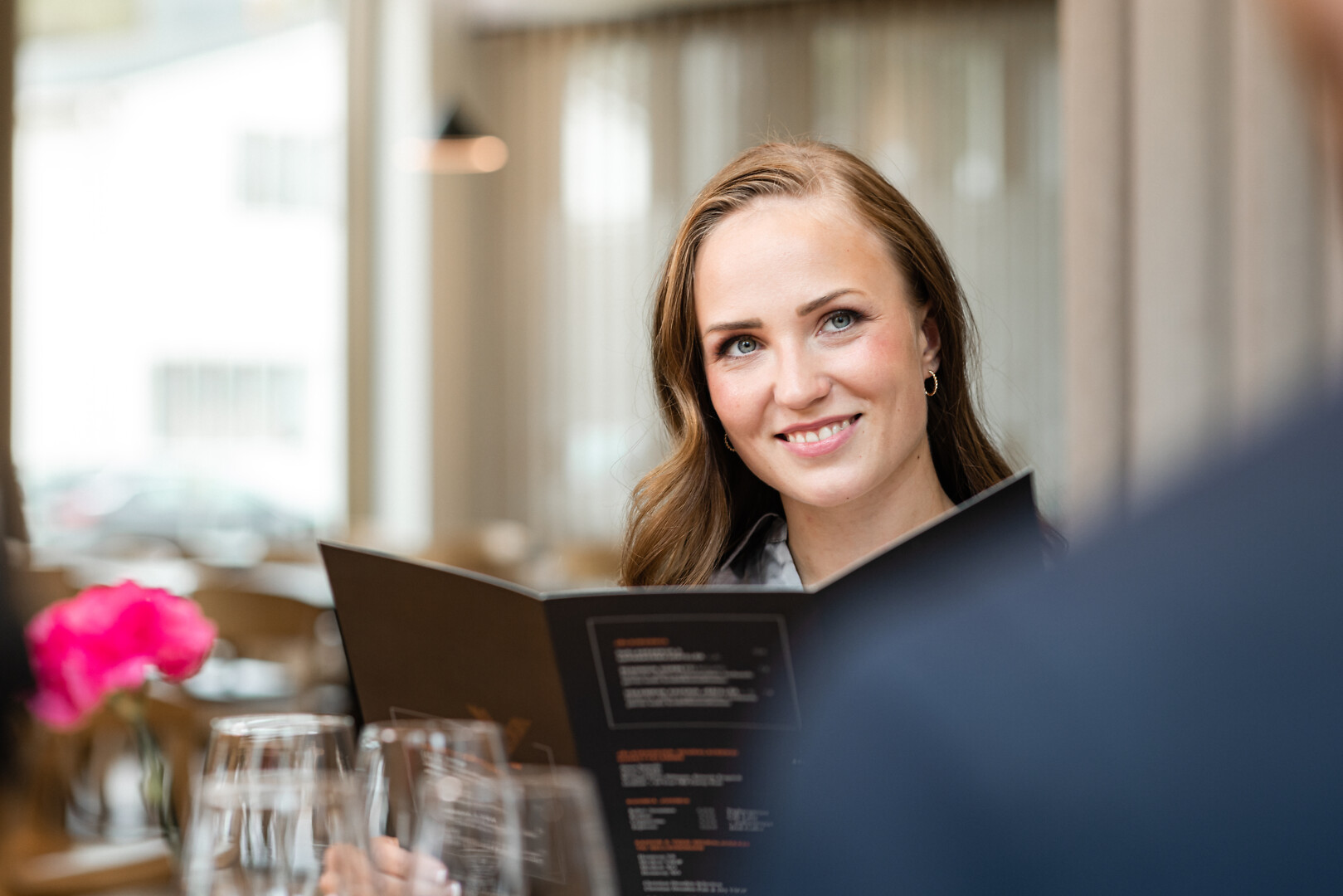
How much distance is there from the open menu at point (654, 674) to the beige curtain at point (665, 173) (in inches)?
201

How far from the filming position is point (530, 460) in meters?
6.78

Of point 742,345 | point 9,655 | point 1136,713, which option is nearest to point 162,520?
point 742,345

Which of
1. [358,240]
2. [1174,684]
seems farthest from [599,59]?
[1174,684]

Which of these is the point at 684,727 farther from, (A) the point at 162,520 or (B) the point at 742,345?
(A) the point at 162,520

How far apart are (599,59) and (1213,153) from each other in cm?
538

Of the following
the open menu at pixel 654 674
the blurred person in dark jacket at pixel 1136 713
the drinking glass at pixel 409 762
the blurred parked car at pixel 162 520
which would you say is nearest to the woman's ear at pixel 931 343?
the open menu at pixel 654 674

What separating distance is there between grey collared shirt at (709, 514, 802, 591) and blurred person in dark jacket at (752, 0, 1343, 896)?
988 millimetres

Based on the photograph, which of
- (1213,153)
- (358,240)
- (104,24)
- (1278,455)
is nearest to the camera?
(1278,455)

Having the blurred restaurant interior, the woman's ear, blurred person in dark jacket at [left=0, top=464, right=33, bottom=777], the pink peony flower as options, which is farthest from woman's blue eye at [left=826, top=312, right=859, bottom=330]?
the blurred restaurant interior

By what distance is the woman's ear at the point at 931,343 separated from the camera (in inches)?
54.4

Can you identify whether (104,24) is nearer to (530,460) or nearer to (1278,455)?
(530,460)

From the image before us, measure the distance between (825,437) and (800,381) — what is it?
64 mm

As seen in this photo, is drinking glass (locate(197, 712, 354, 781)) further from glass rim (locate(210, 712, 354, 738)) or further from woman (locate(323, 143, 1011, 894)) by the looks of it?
woman (locate(323, 143, 1011, 894))

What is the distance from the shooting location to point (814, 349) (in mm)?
1299
